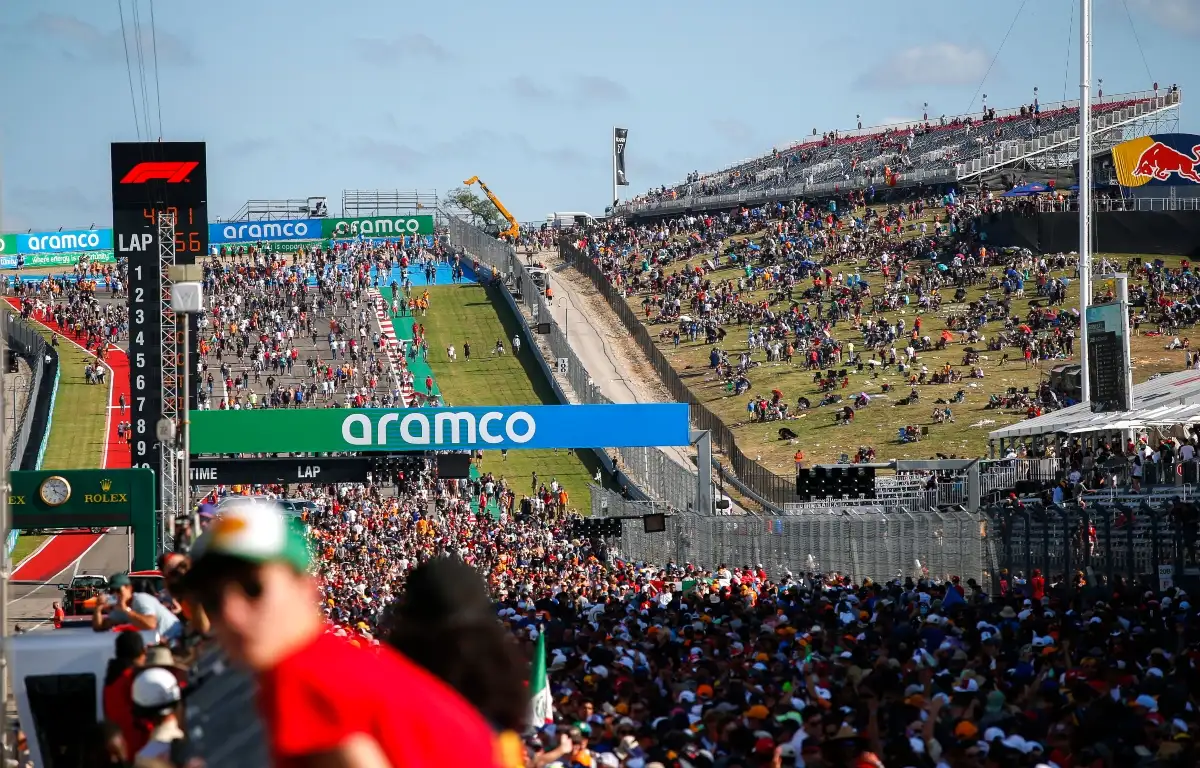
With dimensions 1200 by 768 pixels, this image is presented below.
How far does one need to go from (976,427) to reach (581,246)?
1579 inches

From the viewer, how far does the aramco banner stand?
135ft

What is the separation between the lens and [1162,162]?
72688 millimetres

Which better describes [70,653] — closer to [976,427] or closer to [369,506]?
[369,506]

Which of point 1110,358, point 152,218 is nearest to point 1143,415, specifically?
point 1110,358

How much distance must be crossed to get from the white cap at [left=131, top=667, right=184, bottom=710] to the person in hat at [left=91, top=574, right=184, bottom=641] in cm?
196

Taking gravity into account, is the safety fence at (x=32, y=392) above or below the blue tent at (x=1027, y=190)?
below

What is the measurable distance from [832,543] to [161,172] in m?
17.8

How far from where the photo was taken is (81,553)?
5169 centimetres

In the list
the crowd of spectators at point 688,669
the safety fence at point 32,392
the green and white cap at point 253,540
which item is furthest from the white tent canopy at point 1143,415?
the safety fence at point 32,392

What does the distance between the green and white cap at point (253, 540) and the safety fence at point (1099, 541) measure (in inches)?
677

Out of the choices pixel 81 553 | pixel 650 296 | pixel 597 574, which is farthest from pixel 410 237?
pixel 597 574

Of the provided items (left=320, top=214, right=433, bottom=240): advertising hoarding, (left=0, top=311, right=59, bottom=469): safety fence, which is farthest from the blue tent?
(left=0, top=311, right=59, bottom=469): safety fence

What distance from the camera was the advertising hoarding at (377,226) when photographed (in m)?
102

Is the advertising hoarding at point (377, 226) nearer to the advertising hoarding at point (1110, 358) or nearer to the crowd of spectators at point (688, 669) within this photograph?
the advertising hoarding at point (1110, 358)
